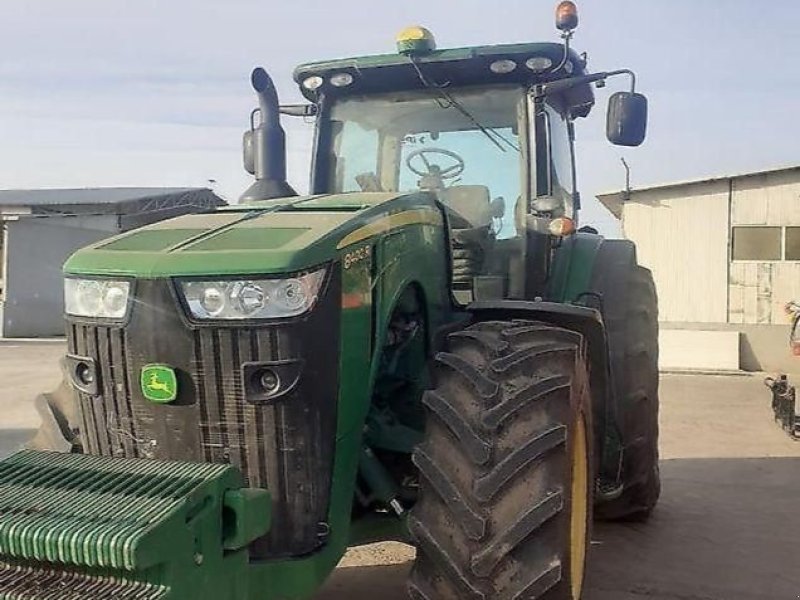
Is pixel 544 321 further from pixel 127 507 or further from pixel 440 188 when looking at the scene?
pixel 127 507

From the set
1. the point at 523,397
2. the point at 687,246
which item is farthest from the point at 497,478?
the point at 687,246

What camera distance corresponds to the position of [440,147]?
4.95 metres

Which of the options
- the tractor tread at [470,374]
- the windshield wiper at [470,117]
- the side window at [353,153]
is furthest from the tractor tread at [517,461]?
the side window at [353,153]

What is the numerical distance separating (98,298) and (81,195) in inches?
1132

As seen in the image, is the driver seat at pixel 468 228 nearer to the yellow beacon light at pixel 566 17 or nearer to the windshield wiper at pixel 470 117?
the windshield wiper at pixel 470 117

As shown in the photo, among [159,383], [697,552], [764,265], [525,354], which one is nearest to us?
[159,383]

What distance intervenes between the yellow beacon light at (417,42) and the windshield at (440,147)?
242mm

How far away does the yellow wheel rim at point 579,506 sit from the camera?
337cm

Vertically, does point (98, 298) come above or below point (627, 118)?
below

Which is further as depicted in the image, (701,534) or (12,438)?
(12,438)

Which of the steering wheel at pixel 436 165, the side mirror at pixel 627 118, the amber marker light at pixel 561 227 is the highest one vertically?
the side mirror at pixel 627 118

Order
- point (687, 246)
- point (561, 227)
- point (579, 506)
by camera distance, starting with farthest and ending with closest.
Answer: point (687, 246)
point (561, 227)
point (579, 506)

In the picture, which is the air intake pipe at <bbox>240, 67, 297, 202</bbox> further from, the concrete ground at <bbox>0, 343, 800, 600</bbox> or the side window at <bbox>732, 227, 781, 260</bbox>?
the side window at <bbox>732, 227, 781, 260</bbox>

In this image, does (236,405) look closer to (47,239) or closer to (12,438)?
(12,438)
